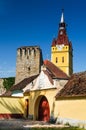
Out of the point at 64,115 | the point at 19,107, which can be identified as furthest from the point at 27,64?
the point at 64,115

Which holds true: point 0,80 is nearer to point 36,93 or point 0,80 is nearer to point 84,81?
point 36,93

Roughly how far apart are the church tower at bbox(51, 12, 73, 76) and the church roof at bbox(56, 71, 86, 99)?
164 ft

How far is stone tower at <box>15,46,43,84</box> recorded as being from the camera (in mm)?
51281

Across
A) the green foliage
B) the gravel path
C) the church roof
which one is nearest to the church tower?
the green foliage

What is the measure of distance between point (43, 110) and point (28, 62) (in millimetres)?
23188

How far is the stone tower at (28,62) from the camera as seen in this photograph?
51281 mm

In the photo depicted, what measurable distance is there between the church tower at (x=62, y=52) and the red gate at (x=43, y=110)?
46339mm

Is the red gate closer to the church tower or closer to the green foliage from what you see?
the green foliage

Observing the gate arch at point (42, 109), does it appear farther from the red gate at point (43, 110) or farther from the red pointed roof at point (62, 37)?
the red pointed roof at point (62, 37)

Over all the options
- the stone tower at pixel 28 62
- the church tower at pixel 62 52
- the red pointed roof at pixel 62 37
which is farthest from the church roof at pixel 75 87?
the red pointed roof at pixel 62 37

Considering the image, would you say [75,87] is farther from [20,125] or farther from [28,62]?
[28,62]

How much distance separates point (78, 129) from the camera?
1992 centimetres

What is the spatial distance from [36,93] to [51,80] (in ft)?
8.50

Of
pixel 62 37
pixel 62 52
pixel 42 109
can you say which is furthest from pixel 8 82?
pixel 62 37
